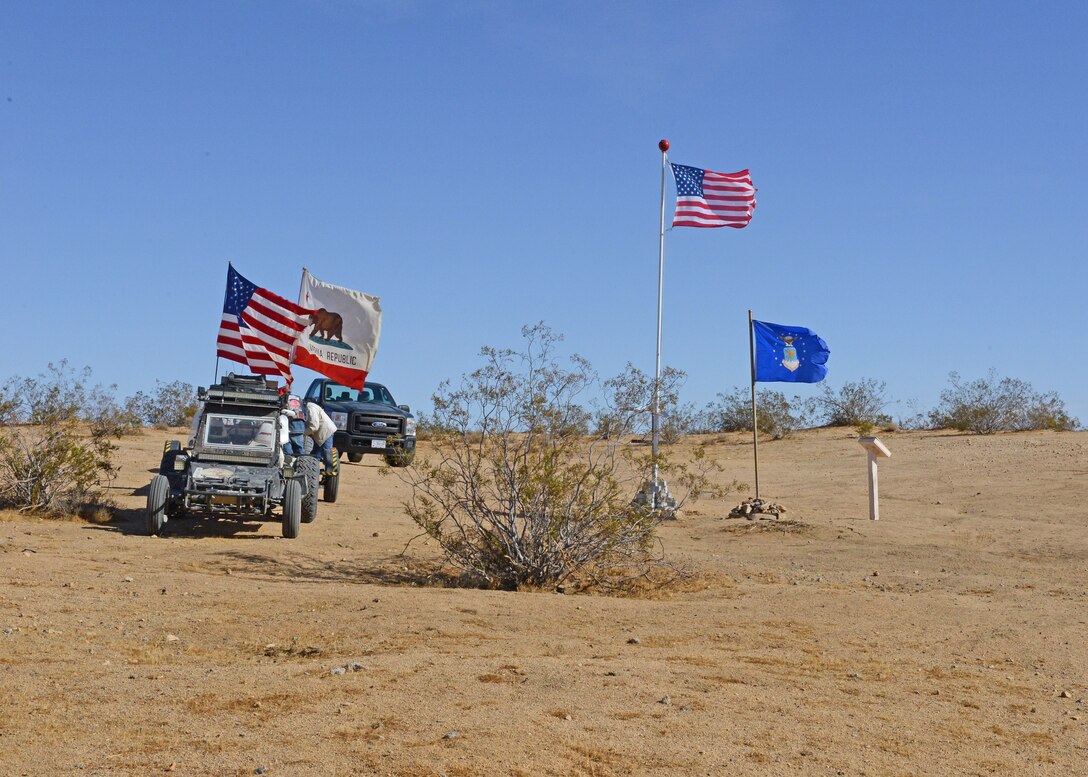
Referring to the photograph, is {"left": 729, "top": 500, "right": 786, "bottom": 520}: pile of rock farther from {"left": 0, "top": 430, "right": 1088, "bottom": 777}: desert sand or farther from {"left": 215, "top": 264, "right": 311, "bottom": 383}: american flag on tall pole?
{"left": 215, "top": 264, "right": 311, "bottom": 383}: american flag on tall pole

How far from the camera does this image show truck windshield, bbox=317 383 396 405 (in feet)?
81.4

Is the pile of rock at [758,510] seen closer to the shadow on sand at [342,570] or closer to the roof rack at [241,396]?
the shadow on sand at [342,570]

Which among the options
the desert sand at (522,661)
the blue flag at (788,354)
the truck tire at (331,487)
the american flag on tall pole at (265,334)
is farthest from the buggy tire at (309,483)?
the blue flag at (788,354)

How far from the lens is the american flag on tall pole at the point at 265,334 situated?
59.3ft

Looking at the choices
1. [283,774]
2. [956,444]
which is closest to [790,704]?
[283,774]

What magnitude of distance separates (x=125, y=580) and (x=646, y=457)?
5.21m

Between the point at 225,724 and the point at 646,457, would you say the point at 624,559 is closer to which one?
the point at 646,457

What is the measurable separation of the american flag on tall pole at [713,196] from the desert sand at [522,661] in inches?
270

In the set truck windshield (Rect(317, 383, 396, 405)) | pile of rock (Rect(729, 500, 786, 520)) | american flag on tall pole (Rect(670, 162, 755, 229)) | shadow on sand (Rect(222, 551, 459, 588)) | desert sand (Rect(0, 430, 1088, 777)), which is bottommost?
desert sand (Rect(0, 430, 1088, 777))

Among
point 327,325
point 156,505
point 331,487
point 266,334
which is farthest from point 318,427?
point 327,325

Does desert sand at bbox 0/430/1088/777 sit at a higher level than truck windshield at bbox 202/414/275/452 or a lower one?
lower

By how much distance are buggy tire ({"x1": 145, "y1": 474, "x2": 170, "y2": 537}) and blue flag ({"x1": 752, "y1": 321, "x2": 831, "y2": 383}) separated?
9716 millimetres

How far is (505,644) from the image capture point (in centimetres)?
798

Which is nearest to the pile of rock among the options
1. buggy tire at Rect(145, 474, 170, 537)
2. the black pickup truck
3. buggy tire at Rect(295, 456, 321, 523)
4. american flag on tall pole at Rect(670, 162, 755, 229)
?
american flag on tall pole at Rect(670, 162, 755, 229)
